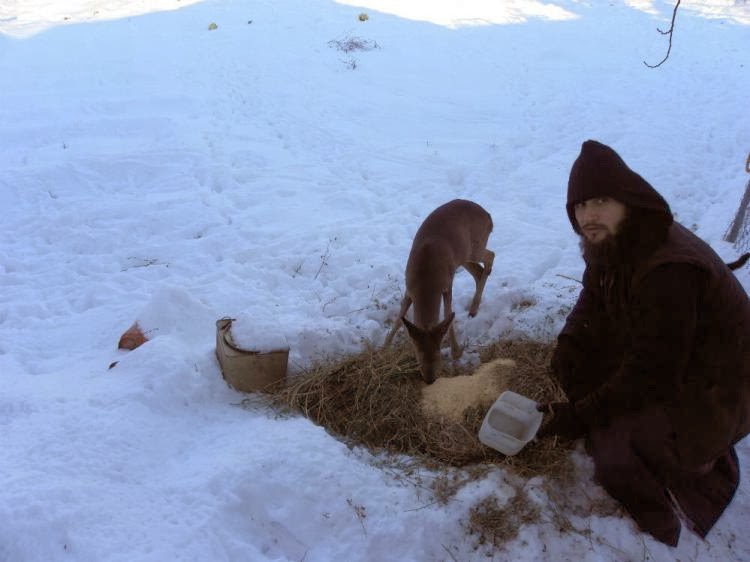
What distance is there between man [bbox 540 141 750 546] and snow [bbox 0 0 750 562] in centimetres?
23

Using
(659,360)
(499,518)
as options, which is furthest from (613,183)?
(499,518)

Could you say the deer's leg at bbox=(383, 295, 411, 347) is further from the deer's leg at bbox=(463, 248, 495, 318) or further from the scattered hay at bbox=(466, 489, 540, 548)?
the scattered hay at bbox=(466, 489, 540, 548)

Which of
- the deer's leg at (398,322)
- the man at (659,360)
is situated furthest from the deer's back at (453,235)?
the man at (659,360)

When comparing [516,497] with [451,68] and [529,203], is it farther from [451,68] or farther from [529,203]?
[451,68]

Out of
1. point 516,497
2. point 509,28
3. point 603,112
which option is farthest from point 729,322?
point 509,28

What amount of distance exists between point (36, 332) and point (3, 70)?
9.75 meters

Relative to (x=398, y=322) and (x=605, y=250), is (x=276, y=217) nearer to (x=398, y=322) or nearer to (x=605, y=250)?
(x=398, y=322)

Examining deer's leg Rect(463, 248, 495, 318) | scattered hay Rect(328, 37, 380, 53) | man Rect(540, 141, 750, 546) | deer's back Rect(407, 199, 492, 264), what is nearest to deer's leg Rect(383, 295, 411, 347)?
deer's back Rect(407, 199, 492, 264)

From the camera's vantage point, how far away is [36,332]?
5359 mm

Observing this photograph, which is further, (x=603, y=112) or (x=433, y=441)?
(x=603, y=112)

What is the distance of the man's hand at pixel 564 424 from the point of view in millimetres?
3256

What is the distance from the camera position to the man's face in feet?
9.33

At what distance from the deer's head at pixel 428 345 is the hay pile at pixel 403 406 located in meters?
0.14

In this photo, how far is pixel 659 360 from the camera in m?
2.83
